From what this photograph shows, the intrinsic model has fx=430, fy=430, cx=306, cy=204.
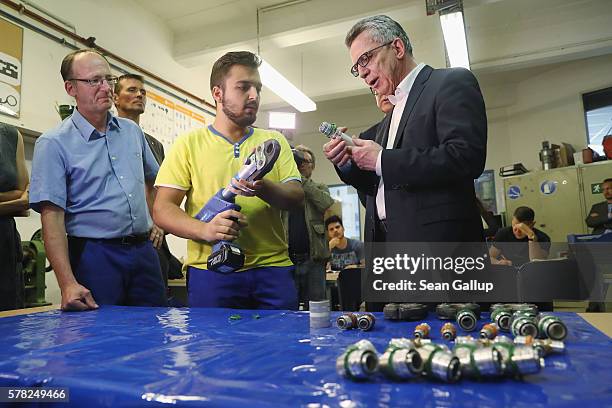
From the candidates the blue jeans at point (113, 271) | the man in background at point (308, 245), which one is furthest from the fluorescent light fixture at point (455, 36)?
the blue jeans at point (113, 271)

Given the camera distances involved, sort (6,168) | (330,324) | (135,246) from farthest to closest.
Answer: (6,168), (135,246), (330,324)

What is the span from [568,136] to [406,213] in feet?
20.6

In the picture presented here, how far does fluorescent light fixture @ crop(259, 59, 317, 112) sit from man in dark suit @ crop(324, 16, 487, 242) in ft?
10.7

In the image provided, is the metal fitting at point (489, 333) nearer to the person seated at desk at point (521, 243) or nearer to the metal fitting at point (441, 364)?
the metal fitting at point (441, 364)

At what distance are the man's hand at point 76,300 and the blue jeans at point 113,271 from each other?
0.46 feet

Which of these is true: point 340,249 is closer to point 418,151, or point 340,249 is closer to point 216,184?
point 216,184

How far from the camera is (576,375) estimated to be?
518mm

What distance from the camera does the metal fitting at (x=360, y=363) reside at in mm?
514

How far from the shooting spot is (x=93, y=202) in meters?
1.50

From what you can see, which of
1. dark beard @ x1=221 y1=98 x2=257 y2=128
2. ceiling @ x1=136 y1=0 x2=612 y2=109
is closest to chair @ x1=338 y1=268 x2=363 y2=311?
dark beard @ x1=221 y1=98 x2=257 y2=128

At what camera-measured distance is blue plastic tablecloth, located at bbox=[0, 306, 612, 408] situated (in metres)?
0.47

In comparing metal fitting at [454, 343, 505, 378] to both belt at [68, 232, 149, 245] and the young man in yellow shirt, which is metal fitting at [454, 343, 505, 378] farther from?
belt at [68, 232, 149, 245]

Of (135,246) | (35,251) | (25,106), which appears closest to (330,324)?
(135,246)

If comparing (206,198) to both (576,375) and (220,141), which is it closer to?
(220,141)
